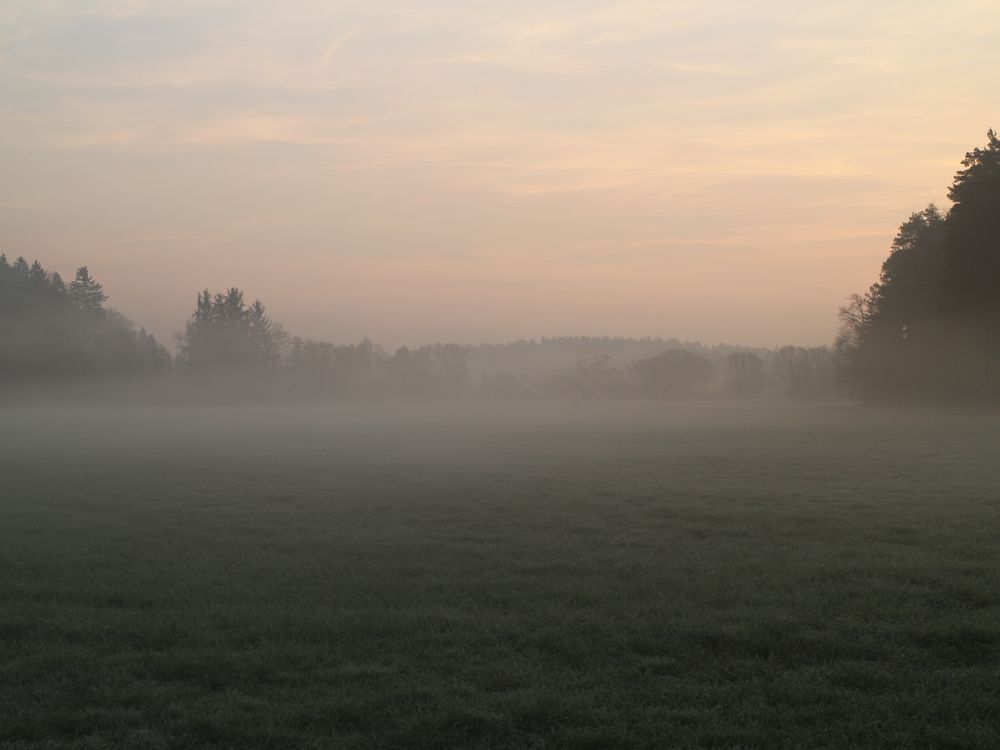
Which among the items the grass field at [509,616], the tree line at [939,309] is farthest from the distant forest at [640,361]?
the grass field at [509,616]

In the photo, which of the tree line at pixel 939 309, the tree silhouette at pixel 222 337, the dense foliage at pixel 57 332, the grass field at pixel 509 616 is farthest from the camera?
the tree silhouette at pixel 222 337

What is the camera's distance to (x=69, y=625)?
27.3 feet

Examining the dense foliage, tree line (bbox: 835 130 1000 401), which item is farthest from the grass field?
the dense foliage

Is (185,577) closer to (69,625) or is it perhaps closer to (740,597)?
(69,625)

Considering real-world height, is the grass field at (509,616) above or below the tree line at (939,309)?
below

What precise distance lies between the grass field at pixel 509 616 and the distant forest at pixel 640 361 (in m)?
34.3

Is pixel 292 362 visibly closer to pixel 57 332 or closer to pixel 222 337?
pixel 222 337

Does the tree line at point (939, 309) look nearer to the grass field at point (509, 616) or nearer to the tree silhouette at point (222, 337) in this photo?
the grass field at point (509, 616)

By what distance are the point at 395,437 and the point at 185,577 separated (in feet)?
111

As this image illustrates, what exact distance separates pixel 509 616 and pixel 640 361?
13617cm

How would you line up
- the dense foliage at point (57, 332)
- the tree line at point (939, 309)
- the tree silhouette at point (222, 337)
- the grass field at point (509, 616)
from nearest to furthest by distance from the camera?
1. the grass field at point (509, 616)
2. the tree line at point (939, 309)
3. the dense foliage at point (57, 332)
4. the tree silhouette at point (222, 337)

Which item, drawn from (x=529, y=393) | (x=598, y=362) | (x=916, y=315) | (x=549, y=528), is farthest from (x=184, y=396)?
(x=549, y=528)

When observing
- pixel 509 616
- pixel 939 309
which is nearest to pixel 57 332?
pixel 939 309

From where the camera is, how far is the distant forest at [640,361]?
47.8 meters
